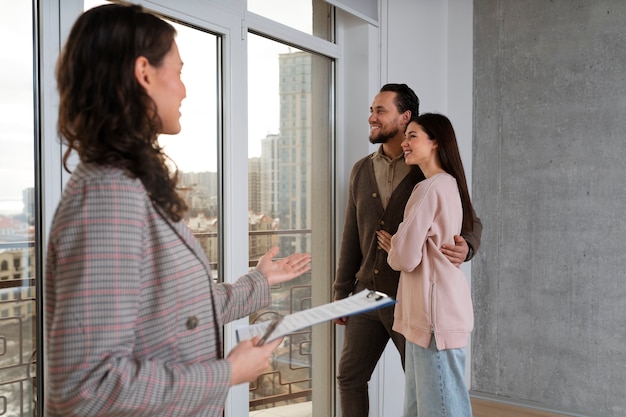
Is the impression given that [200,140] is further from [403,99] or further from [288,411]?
[288,411]

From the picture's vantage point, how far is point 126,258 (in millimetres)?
853

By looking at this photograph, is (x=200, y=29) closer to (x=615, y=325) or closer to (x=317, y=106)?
(x=317, y=106)

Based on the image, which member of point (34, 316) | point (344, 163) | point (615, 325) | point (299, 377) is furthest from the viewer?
point (615, 325)

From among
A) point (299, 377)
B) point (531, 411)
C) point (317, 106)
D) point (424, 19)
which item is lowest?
point (531, 411)

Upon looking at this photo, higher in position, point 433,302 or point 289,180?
point 289,180

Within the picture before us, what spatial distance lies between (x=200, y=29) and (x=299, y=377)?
164cm

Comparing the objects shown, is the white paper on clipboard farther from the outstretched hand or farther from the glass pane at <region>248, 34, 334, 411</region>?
the glass pane at <region>248, 34, 334, 411</region>

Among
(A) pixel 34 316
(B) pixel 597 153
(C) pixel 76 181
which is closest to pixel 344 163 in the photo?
(B) pixel 597 153

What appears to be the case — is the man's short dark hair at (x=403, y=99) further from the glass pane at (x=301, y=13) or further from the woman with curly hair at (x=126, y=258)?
the woman with curly hair at (x=126, y=258)

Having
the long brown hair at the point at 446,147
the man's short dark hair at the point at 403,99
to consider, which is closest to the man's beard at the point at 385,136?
the man's short dark hair at the point at 403,99

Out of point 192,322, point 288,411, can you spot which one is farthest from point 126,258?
point 288,411

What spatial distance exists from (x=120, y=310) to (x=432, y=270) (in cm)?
143

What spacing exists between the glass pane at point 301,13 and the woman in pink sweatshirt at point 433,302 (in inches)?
40.4

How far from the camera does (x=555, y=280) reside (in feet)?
11.4
